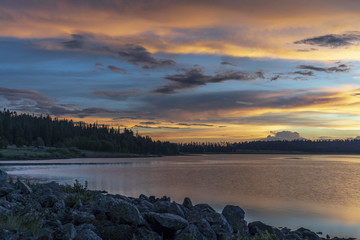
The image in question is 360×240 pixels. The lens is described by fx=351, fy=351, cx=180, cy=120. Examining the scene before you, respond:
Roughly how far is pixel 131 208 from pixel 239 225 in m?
7.24

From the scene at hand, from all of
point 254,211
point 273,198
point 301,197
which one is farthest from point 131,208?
point 301,197

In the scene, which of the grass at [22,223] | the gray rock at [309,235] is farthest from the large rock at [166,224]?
the gray rock at [309,235]

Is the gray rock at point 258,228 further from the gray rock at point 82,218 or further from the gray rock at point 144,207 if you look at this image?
the gray rock at point 82,218

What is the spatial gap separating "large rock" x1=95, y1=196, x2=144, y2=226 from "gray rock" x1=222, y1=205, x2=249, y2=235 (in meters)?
5.95

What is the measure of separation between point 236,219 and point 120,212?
27.5ft

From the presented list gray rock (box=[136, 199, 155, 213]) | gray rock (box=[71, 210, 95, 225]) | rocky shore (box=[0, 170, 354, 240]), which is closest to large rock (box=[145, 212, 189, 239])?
rocky shore (box=[0, 170, 354, 240])

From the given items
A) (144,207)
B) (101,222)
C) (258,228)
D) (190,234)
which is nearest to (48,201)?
(101,222)

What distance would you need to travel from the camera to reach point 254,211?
32.2 meters

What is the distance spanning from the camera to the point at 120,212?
13406 mm

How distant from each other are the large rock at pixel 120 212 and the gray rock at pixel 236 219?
19.5 ft

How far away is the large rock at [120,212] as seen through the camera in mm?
13273

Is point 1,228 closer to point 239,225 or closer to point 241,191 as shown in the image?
point 239,225

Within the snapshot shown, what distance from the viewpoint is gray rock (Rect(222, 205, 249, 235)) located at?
1779cm

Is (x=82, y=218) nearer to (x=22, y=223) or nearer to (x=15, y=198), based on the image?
(x=22, y=223)
